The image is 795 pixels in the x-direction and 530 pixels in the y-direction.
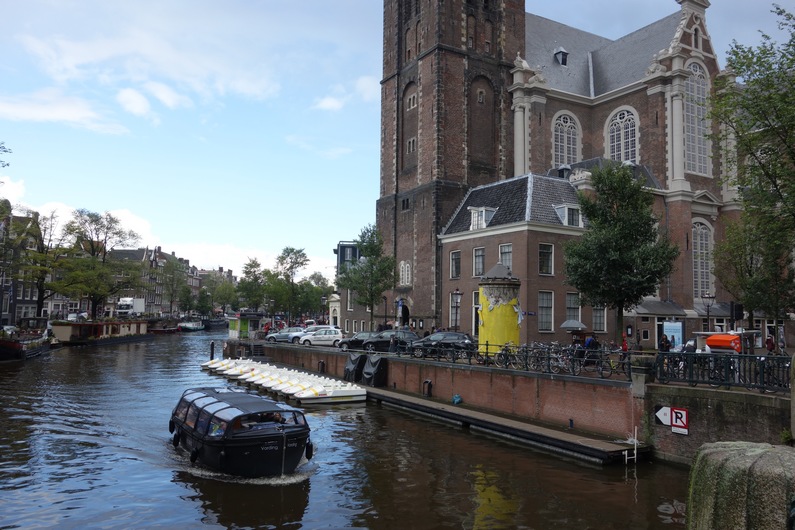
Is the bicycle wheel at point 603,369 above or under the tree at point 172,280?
under

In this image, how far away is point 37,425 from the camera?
24734 millimetres

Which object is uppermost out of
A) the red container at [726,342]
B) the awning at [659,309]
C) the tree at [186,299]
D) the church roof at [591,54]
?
the church roof at [591,54]

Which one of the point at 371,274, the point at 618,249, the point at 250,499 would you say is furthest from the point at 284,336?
the point at 250,499

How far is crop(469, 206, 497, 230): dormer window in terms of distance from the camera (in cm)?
4550

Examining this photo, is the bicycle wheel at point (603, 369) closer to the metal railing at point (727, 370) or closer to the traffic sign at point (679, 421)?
the metal railing at point (727, 370)

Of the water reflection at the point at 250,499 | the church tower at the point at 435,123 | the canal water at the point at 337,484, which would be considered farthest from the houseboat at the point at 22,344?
the water reflection at the point at 250,499

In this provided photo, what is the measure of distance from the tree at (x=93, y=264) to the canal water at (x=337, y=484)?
2056 inches

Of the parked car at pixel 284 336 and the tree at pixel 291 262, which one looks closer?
the parked car at pixel 284 336

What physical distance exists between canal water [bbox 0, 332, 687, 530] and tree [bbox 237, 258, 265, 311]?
86732 mm

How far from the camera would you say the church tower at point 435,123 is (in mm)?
51812

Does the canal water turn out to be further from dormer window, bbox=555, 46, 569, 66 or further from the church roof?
dormer window, bbox=555, 46, 569, 66

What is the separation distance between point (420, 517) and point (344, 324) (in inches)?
2049

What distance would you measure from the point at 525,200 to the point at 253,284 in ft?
266

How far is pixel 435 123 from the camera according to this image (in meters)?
51.8
